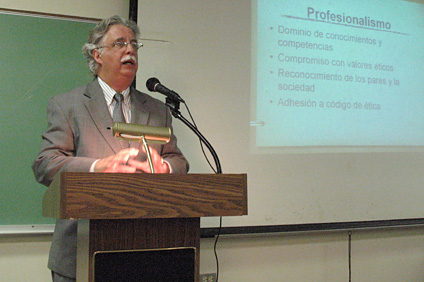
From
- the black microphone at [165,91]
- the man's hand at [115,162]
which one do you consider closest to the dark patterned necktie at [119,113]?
the black microphone at [165,91]

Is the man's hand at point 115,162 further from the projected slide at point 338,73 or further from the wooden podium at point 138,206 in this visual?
the projected slide at point 338,73

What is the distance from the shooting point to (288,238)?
3047 millimetres

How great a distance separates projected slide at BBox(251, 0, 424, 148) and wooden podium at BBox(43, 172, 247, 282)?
5.22 ft

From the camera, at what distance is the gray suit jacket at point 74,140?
1792mm

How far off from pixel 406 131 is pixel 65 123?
2462mm

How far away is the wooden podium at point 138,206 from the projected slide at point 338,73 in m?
1.59

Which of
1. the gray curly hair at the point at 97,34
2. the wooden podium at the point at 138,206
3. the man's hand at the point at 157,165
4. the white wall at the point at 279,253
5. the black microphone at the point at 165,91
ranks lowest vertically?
the white wall at the point at 279,253

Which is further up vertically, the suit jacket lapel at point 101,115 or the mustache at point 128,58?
the mustache at point 128,58

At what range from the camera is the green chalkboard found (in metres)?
2.58

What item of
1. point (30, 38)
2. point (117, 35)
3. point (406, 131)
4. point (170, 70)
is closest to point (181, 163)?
point (117, 35)

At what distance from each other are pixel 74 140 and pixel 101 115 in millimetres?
152

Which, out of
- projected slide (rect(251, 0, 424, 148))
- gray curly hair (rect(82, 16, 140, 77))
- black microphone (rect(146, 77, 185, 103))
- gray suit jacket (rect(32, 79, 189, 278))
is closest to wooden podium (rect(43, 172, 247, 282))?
gray suit jacket (rect(32, 79, 189, 278))

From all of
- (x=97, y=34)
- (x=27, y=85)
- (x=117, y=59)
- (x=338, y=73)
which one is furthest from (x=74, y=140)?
(x=338, y=73)

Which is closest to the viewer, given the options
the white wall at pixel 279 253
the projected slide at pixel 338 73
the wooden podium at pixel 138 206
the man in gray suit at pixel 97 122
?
the wooden podium at pixel 138 206
